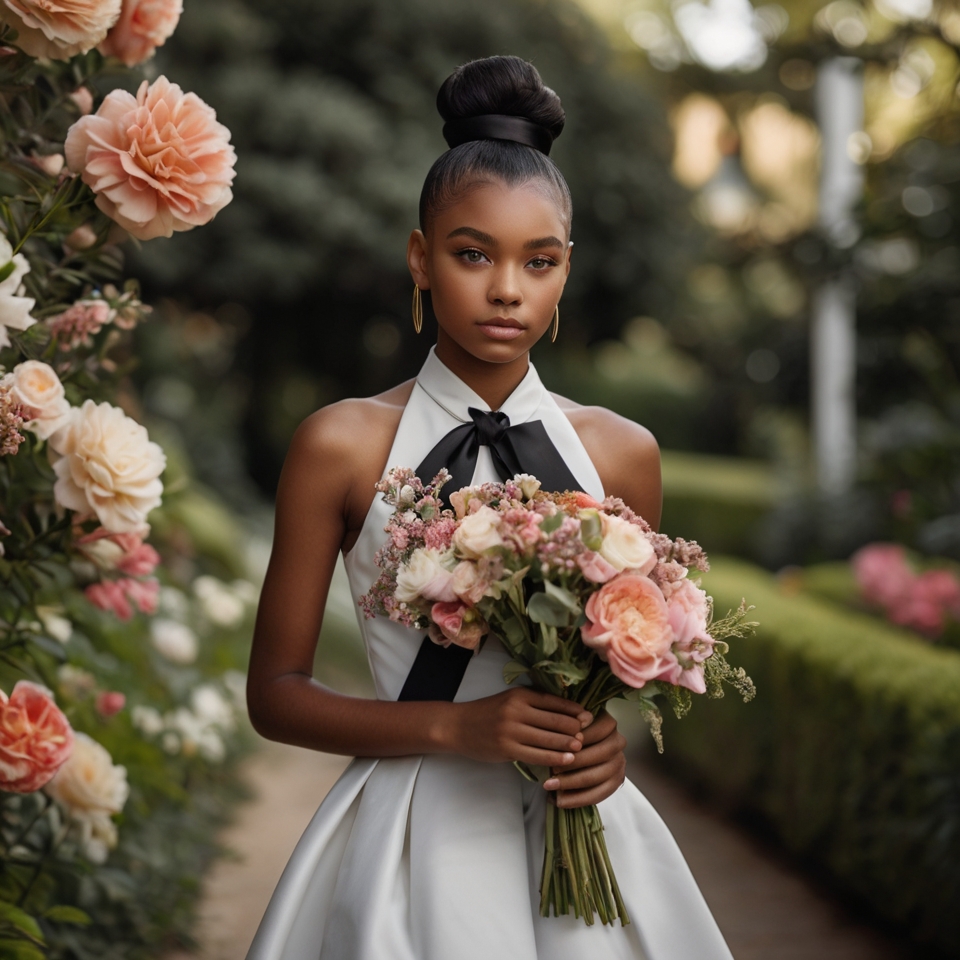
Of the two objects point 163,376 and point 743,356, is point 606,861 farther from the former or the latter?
point 743,356

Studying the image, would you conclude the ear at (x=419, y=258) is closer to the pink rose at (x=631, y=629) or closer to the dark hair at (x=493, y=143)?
the dark hair at (x=493, y=143)

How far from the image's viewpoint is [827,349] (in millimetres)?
12125

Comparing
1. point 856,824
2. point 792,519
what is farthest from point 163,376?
point 856,824

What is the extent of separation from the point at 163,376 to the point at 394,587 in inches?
436

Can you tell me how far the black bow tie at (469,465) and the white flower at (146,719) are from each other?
2570 mm

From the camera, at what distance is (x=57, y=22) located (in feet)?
6.81

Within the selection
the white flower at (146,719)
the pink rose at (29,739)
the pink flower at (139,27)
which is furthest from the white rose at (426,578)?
the white flower at (146,719)

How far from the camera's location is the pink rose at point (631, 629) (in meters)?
1.57

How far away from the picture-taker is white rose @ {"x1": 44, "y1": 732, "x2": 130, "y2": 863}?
261 cm

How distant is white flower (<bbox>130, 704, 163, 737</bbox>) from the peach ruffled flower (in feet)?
8.39

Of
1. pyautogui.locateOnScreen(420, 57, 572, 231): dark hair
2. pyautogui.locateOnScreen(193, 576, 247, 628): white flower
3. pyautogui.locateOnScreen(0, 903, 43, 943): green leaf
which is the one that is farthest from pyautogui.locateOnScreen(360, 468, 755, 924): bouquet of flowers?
pyautogui.locateOnScreen(193, 576, 247, 628): white flower

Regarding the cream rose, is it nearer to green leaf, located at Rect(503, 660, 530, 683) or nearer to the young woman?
the young woman

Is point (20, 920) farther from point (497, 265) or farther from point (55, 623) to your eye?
point (497, 265)

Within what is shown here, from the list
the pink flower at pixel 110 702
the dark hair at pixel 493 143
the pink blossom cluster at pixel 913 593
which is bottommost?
the pink flower at pixel 110 702
